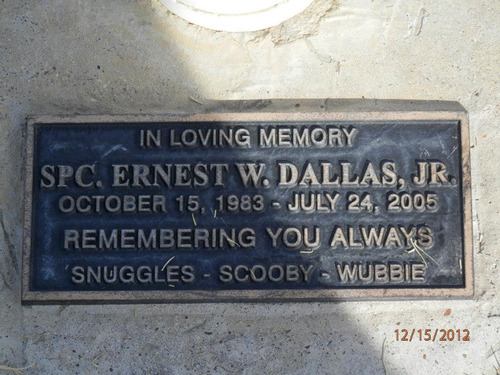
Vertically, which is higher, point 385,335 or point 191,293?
point 191,293

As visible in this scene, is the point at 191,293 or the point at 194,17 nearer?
the point at 191,293

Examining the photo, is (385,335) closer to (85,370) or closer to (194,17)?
(85,370)

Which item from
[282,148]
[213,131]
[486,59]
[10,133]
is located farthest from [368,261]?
[10,133]
